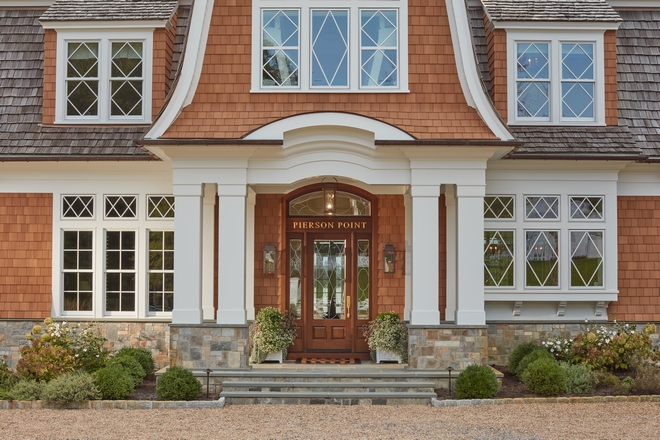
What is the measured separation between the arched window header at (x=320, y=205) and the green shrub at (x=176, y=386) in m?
4.00

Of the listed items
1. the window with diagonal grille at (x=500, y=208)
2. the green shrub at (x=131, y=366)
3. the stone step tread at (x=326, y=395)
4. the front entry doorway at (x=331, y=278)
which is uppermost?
the window with diagonal grille at (x=500, y=208)

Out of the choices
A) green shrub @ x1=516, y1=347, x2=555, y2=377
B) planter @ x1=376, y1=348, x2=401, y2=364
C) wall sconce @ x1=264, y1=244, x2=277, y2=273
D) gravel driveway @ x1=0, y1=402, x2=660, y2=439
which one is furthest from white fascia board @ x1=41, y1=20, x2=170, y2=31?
green shrub @ x1=516, y1=347, x2=555, y2=377

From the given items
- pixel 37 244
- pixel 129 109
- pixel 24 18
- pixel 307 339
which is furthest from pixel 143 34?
pixel 307 339

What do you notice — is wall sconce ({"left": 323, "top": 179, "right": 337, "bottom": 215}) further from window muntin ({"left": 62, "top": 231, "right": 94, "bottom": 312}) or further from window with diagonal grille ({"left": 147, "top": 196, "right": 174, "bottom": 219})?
window muntin ({"left": 62, "top": 231, "right": 94, "bottom": 312})

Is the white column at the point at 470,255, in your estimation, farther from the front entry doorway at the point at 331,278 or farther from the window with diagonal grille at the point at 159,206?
the window with diagonal grille at the point at 159,206

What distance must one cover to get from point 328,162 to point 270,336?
3.16 meters

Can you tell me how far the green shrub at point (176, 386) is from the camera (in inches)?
414

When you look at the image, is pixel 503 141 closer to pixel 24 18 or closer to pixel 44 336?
pixel 44 336

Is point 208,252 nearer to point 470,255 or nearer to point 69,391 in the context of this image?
point 69,391

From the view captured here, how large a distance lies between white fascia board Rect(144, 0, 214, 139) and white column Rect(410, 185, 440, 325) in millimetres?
3936

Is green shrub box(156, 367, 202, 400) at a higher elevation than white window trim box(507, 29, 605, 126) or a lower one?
lower

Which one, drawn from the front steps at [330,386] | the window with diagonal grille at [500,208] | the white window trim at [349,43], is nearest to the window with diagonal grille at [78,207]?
the white window trim at [349,43]

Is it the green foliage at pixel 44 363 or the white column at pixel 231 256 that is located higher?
the white column at pixel 231 256

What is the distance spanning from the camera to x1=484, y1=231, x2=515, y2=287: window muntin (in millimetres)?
13078
